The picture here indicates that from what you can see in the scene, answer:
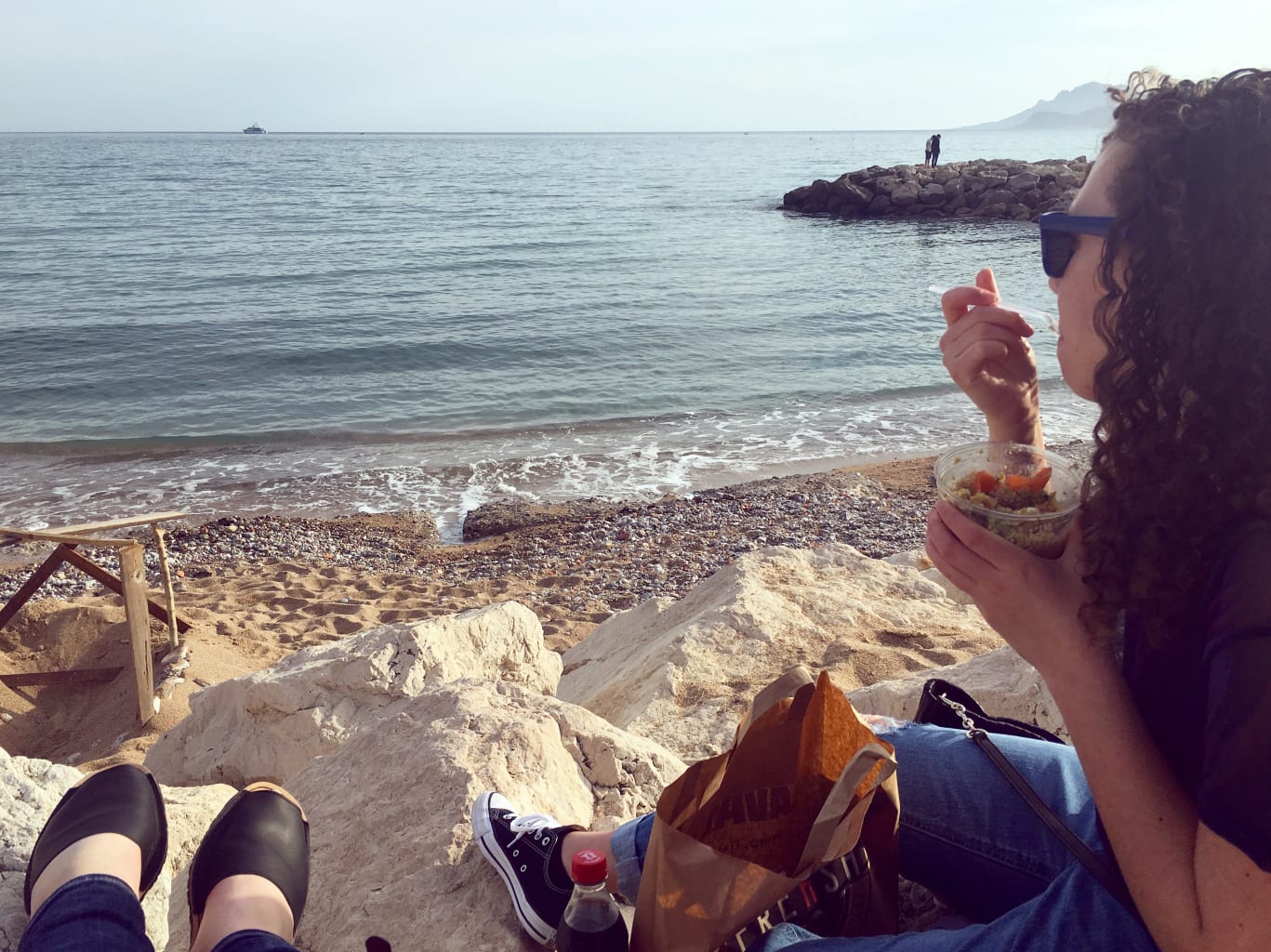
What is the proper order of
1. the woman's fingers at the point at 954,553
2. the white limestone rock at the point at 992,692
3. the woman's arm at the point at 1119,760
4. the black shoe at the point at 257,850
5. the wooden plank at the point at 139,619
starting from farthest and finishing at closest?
the wooden plank at the point at 139,619, the white limestone rock at the point at 992,692, the black shoe at the point at 257,850, the woman's fingers at the point at 954,553, the woman's arm at the point at 1119,760

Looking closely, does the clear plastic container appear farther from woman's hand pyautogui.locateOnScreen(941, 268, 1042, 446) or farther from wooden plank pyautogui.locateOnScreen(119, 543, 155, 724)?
wooden plank pyautogui.locateOnScreen(119, 543, 155, 724)

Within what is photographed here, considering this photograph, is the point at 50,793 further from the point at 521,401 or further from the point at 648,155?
the point at 648,155

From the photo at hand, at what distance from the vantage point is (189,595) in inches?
302

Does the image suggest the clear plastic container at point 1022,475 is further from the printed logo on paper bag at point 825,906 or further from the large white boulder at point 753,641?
the large white boulder at point 753,641

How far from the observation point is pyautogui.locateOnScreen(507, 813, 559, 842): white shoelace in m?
2.29

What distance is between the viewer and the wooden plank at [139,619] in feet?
17.9

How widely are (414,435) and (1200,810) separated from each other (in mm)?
11773

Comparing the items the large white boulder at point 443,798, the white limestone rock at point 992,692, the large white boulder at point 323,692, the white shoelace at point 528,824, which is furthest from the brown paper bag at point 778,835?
the large white boulder at point 323,692

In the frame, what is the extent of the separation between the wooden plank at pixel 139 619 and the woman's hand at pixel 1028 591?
5.15 m

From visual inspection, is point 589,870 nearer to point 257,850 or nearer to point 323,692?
point 257,850

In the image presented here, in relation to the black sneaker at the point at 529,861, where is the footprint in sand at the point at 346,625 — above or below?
below

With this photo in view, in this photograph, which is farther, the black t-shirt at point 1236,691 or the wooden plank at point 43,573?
the wooden plank at point 43,573

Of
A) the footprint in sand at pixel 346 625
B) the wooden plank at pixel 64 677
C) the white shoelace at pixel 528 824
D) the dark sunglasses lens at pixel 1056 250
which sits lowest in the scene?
the wooden plank at pixel 64 677

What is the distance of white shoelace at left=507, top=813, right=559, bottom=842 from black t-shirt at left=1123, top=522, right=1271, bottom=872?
149cm
